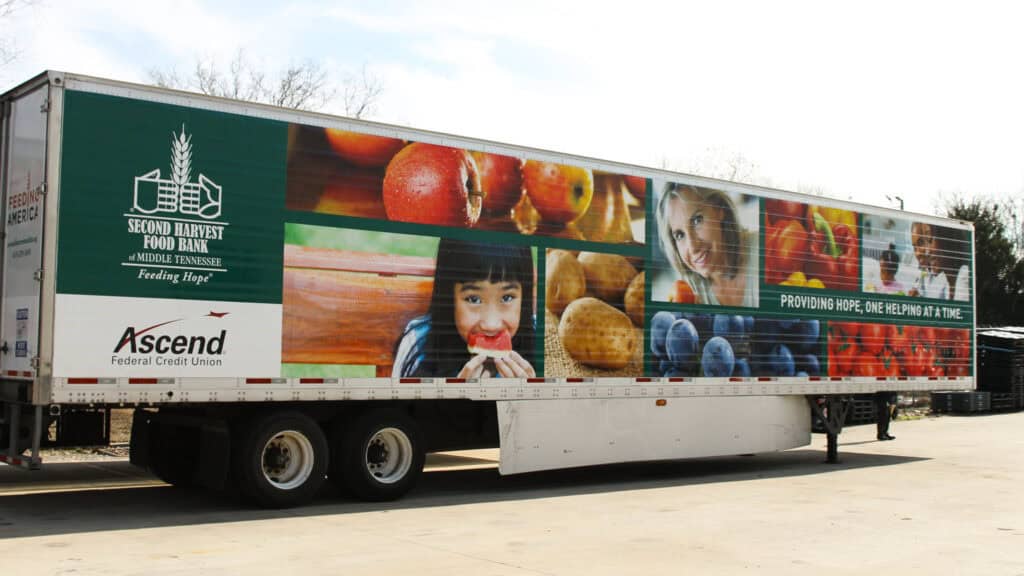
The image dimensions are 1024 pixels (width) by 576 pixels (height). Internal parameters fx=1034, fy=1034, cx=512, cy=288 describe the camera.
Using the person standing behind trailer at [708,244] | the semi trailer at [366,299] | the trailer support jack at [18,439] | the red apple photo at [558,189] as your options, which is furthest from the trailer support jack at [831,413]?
the trailer support jack at [18,439]

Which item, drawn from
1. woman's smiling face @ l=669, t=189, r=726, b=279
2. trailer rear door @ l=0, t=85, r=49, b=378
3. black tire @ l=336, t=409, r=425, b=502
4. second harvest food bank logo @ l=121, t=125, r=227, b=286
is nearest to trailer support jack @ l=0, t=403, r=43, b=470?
trailer rear door @ l=0, t=85, r=49, b=378

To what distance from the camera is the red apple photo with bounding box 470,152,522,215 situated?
12.4 metres

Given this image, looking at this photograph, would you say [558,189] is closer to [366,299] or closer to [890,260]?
[366,299]

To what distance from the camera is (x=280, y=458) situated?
36.1 ft

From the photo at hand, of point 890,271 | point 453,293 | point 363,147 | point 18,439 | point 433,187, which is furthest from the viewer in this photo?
point 890,271

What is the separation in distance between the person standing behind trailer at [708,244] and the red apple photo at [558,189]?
56.1 inches

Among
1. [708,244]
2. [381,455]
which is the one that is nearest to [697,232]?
[708,244]

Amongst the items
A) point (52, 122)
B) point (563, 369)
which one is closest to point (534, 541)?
point (563, 369)

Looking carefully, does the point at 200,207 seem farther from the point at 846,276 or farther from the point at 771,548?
the point at 846,276

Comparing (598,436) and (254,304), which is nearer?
(254,304)

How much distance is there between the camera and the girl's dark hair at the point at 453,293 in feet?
38.8

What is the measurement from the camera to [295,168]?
1095 cm

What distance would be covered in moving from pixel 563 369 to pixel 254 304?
420cm

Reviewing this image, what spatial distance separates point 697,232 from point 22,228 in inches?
346
